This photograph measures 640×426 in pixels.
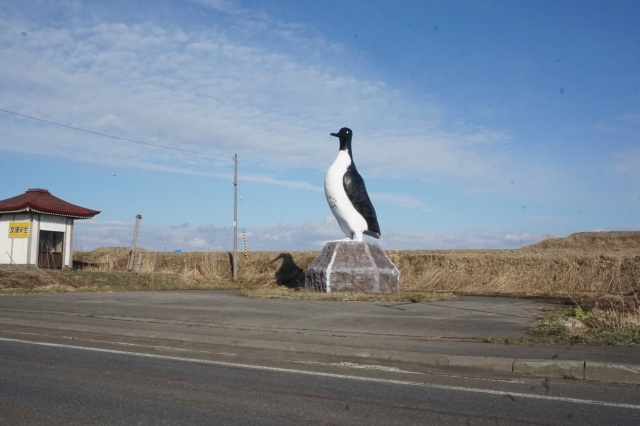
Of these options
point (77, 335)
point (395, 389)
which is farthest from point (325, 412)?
→ point (77, 335)

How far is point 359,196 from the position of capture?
20.2 m

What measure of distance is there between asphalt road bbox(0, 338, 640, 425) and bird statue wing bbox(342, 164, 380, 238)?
11850mm

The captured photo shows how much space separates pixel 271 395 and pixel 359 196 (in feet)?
45.8

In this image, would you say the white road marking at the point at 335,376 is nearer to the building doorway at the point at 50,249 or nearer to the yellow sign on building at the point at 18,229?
the yellow sign on building at the point at 18,229

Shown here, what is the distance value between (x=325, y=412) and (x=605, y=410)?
8.40ft

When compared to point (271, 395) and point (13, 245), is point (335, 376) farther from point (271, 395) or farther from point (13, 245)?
point (13, 245)

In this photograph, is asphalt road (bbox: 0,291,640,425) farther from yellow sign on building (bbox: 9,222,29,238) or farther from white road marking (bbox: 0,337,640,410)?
yellow sign on building (bbox: 9,222,29,238)

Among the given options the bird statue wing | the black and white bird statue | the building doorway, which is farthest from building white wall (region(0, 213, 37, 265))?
the bird statue wing

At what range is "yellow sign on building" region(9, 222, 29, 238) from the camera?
91.0ft

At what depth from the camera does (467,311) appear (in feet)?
45.1

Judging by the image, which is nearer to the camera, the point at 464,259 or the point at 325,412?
the point at 325,412

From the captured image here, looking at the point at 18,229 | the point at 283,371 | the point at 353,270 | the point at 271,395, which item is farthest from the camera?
the point at 18,229

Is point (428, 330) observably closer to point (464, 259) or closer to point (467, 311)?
point (467, 311)

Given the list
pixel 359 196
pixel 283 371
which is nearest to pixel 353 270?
pixel 359 196
